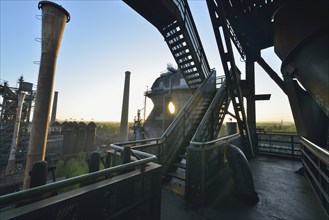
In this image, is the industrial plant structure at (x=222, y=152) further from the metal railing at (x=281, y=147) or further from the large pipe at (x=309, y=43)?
the metal railing at (x=281, y=147)

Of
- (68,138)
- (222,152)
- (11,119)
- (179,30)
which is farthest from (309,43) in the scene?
(11,119)

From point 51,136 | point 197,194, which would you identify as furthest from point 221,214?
point 51,136

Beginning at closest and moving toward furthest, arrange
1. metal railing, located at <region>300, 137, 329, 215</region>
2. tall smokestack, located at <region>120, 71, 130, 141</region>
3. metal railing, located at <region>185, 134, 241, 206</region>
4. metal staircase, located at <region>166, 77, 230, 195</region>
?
metal railing, located at <region>300, 137, 329, 215</region>, metal railing, located at <region>185, 134, 241, 206</region>, metal staircase, located at <region>166, 77, 230, 195</region>, tall smokestack, located at <region>120, 71, 130, 141</region>

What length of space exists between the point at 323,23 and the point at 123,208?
4.16m

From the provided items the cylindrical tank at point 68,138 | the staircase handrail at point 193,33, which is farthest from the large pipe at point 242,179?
Result: the cylindrical tank at point 68,138

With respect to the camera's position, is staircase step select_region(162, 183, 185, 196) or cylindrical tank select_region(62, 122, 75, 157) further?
cylindrical tank select_region(62, 122, 75, 157)

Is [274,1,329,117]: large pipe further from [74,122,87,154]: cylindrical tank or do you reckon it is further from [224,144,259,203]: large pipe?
[74,122,87,154]: cylindrical tank

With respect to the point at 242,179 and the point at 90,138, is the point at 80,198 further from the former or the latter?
the point at 90,138

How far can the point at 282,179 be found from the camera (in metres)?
4.61

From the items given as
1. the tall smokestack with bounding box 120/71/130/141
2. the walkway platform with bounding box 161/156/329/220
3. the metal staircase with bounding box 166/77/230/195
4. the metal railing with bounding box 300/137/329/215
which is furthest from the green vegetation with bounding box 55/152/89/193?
the metal railing with bounding box 300/137/329/215

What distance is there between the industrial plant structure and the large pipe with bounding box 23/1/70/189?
657cm

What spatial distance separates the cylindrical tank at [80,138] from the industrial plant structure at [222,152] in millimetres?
20727

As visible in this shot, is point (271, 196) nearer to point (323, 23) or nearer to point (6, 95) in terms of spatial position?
point (323, 23)

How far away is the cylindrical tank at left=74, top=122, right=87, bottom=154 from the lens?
22.2 m
